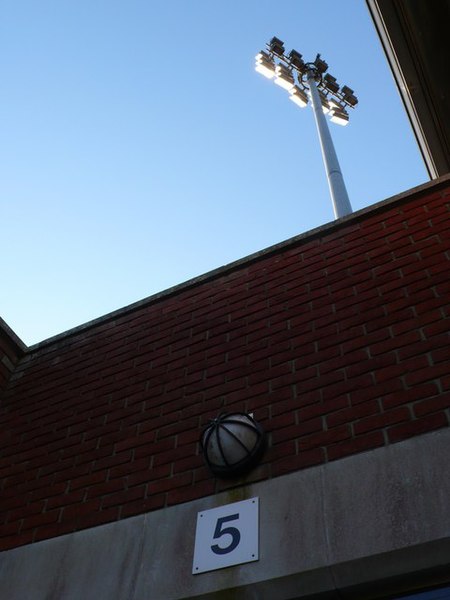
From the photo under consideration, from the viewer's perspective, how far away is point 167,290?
219 inches

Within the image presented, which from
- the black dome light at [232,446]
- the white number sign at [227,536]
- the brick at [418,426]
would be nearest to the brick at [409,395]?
the brick at [418,426]

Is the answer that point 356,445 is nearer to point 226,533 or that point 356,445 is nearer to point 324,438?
point 324,438

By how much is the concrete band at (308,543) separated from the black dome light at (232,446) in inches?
5.2

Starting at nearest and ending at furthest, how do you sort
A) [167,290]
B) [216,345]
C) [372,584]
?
[372,584] < [216,345] < [167,290]

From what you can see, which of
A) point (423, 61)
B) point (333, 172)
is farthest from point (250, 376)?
point (333, 172)

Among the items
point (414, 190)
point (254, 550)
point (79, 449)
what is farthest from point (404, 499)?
point (414, 190)

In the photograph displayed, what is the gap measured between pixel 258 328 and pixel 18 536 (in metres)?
2.03

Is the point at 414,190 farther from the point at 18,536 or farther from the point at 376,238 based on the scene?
the point at 18,536

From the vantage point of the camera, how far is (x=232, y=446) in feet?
11.8

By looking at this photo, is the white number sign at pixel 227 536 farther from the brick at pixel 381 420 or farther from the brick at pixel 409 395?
the brick at pixel 409 395

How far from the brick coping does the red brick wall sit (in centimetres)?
2

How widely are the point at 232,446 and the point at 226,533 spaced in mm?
456

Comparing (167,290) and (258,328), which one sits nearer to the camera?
(258,328)

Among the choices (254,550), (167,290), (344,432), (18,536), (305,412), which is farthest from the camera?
(167,290)
